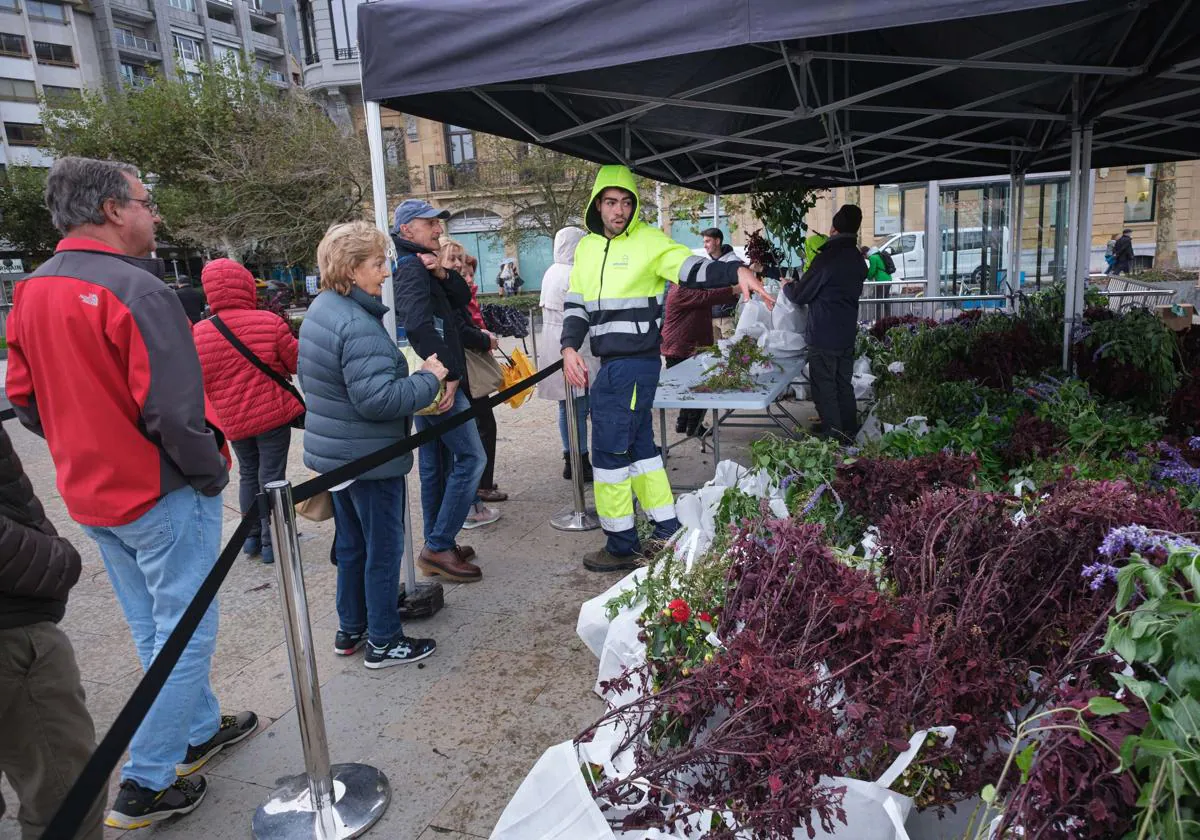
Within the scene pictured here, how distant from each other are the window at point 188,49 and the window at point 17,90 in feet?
38.1

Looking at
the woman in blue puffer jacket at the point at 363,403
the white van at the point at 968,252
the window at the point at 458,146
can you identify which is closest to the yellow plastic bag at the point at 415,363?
the woman in blue puffer jacket at the point at 363,403

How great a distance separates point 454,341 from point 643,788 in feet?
9.46

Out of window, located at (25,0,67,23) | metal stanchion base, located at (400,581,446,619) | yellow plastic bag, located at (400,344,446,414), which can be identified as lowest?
metal stanchion base, located at (400,581,446,619)

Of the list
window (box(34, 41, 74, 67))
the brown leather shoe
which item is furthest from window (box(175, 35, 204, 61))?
the brown leather shoe

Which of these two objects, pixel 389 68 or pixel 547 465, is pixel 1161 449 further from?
pixel 547 465

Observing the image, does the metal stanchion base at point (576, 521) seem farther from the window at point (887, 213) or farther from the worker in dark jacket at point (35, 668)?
the window at point (887, 213)

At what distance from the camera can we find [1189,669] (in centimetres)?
140

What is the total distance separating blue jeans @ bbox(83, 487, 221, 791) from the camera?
8.41ft

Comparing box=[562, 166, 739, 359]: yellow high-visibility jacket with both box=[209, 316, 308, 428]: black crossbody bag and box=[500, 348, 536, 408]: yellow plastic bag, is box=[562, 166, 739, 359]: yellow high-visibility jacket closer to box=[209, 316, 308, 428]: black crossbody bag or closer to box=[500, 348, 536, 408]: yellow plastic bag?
box=[500, 348, 536, 408]: yellow plastic bag

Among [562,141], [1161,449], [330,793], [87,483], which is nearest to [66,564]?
[87,483]

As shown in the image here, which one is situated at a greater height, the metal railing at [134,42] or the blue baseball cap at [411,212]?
the metal railing at [134,42]

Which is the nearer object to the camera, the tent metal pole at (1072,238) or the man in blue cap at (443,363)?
the man in blue cap at (443,363)

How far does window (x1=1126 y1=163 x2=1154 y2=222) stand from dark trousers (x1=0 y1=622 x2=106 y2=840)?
2720 centimetres

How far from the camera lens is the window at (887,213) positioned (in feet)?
74.6
